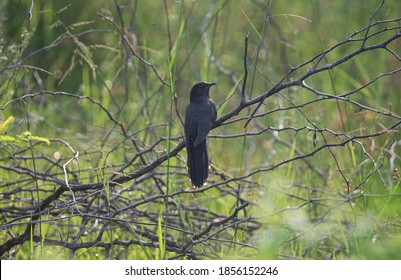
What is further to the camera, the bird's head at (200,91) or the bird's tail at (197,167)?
the bird's head at (200,91)

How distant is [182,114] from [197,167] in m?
3.16

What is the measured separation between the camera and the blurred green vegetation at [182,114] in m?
4.39

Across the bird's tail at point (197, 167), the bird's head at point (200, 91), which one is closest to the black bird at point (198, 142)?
the bird's tail at point (197, 167)

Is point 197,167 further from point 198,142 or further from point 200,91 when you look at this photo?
point 200,91

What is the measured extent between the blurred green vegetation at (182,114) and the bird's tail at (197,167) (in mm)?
80

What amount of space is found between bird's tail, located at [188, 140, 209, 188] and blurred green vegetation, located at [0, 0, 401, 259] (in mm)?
80

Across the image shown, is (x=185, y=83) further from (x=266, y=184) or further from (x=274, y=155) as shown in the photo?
(x=266, y=184)

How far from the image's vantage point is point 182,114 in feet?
24.9

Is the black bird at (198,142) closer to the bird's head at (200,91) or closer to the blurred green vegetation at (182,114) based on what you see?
the blurred green vegetation at (182,114)

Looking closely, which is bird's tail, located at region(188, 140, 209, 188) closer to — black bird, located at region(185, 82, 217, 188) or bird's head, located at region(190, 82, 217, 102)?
black bird, located at region(185, 82, 217, 188)

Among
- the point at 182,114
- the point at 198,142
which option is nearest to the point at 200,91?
the point at 198,142

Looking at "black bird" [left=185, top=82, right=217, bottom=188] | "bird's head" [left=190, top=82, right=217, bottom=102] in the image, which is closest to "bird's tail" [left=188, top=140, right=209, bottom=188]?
"black bird" [left=185, top=82, right=217, bottom=188]
